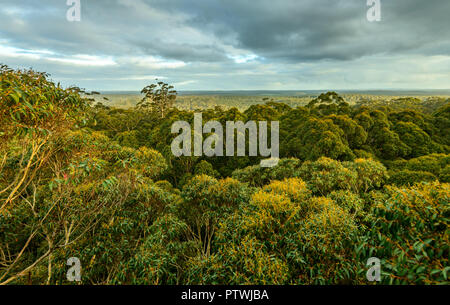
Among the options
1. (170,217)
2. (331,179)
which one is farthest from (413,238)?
(331,179)

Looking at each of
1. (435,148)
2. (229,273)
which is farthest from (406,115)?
(229,273)

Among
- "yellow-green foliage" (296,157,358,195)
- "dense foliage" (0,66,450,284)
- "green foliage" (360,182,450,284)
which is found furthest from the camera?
"yellow-green foliage" (296,157,358,195)

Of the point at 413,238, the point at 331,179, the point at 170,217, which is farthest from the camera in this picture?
the point at 331,179

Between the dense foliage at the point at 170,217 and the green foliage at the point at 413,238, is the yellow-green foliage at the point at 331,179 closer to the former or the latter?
the dense foliage at the point at 170,217

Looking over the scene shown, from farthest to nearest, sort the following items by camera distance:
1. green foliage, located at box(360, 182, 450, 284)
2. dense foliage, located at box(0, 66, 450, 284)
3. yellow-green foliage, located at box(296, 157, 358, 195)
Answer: yellow-green foliage, located at box(296, 157, 358, 195), dense foliage, located at box(0, 66, 450, 284), green foliage, located at box(360, 182, 450, 284)

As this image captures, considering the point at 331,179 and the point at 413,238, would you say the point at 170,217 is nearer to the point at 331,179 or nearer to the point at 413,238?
the point at 413,238

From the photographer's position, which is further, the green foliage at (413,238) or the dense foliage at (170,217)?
the dense foliage at (170,217)

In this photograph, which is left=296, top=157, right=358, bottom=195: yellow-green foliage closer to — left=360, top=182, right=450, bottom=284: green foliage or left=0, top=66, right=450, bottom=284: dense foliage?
left=0, top=66, right=450, bottom=284: dense foliage

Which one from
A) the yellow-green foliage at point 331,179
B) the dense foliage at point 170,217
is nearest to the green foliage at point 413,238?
the dense foliage at point 170,217

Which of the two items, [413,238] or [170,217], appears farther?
[170,217]

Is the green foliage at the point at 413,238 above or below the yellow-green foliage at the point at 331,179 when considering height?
above

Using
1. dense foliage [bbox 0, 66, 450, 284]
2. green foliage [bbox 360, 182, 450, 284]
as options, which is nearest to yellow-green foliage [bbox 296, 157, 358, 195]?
dense foliage [bbox 0, 66, 450, 284]

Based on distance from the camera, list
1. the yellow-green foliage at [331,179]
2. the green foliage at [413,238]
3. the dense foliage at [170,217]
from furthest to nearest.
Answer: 1. the yellow-green foliage at [331,179]
2. the dense foliage at [170,217]
3. the green foliage at [413,238]

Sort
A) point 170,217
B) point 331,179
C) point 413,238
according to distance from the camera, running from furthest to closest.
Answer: point 331,179, point 170,217, point 413,238
